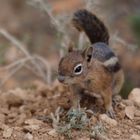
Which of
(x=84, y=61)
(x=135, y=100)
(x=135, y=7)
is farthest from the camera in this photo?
(x=135, y=7)

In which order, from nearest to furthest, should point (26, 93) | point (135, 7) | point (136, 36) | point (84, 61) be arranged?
point (84, 61)
point (26, 93)
point (136, 36)
point (135, 7)

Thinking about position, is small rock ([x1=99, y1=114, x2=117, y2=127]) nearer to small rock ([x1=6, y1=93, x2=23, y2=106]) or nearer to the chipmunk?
the chipmunk

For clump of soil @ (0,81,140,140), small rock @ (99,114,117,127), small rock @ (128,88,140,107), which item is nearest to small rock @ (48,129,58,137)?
clump of soil @ (0,81,140,140)

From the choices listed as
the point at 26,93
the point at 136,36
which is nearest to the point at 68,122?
the point at 26,93

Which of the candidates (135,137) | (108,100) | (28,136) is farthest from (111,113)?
(28,136)

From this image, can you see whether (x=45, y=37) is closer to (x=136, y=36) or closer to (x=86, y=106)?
(x=136, y=36)

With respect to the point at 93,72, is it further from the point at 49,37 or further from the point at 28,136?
the point at 49,37
